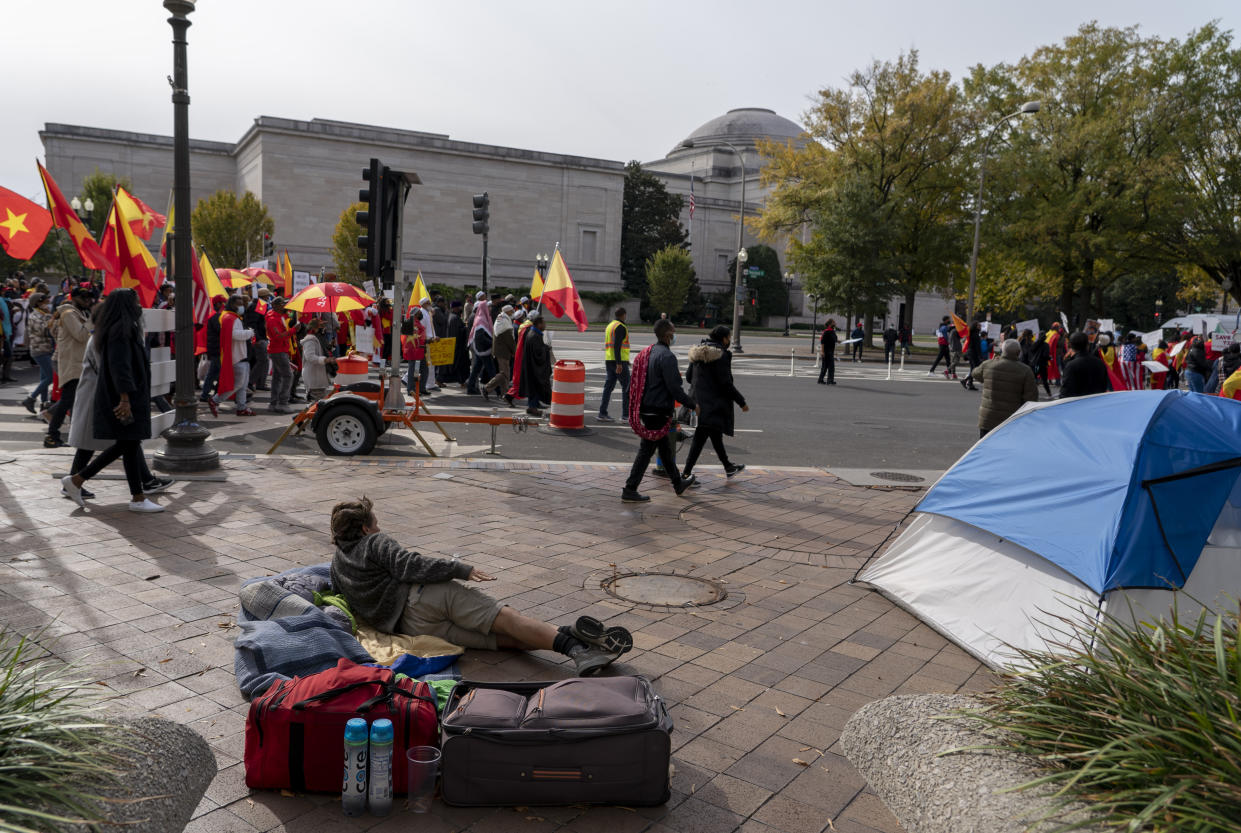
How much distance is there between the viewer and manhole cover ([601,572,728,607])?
6156 mm

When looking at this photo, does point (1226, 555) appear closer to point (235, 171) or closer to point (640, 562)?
point (640, 562)

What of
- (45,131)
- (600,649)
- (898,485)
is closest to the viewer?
(600,649)

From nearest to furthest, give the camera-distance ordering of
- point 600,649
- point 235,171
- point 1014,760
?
point 1014,760, point 600,649, point 235,171

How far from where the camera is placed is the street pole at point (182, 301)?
947cm

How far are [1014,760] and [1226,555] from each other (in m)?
2.67

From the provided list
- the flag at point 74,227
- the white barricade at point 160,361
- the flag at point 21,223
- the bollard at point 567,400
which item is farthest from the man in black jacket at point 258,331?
the bollard at point 567,400

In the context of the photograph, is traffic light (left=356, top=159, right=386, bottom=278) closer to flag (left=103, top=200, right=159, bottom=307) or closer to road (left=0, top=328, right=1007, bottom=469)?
road (left=0, top=328, right=1007, bottom=469)

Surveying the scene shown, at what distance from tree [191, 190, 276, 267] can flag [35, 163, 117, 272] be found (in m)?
46.3

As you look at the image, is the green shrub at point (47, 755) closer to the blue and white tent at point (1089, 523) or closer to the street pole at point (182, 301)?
the blue and white tent at point (1089, 523)

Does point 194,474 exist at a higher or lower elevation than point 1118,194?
lower

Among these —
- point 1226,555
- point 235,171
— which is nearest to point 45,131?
point 235,171

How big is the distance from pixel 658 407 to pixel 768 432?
606 cm

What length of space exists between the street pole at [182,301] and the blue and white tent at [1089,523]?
754cm

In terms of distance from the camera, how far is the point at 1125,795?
9.02 ft
